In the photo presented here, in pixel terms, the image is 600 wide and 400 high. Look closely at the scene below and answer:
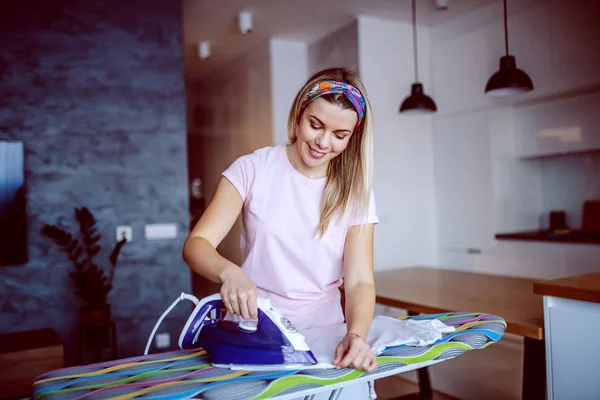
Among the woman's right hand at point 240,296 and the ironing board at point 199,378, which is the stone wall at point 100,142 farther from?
the woman's right hand at point 240,296

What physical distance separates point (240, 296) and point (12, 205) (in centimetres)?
254

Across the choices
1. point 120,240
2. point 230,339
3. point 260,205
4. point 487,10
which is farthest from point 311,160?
point 487,10

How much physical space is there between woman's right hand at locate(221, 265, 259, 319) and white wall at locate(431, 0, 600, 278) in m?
3.10

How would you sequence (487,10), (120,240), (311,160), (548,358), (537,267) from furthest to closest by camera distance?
(487,10), (537,267), (120,240), (548,358), (311,160)

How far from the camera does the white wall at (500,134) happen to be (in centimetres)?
357

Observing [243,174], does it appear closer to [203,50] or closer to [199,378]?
[199,378]

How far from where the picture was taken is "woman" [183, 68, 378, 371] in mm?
1247

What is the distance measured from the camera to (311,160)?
1289mm

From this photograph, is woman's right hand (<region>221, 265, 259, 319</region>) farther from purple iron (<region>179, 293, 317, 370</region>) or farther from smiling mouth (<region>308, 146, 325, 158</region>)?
smiling mouth (<region>308, 146, 325, 158</region>)

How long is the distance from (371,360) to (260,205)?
48 centimetres

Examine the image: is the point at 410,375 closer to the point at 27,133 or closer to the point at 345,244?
the point at 345,244

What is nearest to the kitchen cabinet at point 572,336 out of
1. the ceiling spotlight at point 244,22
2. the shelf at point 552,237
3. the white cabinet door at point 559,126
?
the shelf at point 552,237

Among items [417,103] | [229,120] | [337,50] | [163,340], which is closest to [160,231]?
[163,340]

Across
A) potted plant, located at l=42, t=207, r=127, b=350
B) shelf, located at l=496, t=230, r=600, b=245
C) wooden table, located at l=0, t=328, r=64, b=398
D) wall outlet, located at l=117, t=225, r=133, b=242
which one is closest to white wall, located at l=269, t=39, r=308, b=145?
wall outlet, located at l=117, t=225, r=133, b=242
